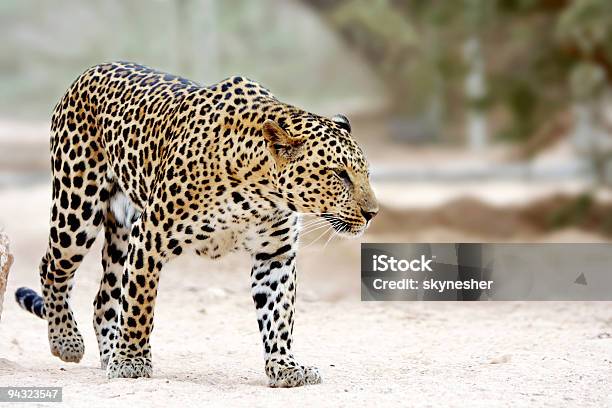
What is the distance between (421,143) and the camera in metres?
28.7

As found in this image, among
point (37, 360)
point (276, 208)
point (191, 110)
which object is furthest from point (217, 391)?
point (37, 360)

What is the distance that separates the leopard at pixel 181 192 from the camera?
492cm

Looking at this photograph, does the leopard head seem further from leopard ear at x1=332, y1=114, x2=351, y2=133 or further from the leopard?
leopard ear at x1=332, y1=114, x2=351, y2=133

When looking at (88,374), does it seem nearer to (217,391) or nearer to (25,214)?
(217,391)

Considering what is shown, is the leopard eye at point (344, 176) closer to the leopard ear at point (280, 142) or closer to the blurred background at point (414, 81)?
the leopard ear at point (280, 142)

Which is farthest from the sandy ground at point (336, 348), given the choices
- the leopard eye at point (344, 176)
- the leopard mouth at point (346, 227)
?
the leopard eye at point (344, 176)

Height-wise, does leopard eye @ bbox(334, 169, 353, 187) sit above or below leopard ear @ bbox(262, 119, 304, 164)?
below

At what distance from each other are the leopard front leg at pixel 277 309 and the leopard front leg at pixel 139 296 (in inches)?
18.8

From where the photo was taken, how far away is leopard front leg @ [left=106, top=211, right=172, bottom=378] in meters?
5.22

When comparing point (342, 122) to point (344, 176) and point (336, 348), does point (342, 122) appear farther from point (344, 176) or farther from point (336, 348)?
point (336, 348)

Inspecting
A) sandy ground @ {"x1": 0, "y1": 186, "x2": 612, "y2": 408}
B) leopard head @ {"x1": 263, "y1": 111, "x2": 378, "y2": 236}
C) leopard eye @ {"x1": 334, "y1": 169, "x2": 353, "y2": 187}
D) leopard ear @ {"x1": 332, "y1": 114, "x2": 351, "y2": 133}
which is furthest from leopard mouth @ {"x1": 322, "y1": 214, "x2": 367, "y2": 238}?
sandy ground @ {"x1": 0, "y1": 186, "x2": 612, "y2": 408}

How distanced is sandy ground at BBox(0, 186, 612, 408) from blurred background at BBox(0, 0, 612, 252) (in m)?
3.14

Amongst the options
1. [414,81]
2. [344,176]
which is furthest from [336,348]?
[414,81]

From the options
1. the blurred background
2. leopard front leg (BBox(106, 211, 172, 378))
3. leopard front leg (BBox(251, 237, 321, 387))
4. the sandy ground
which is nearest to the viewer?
the sandy ground
